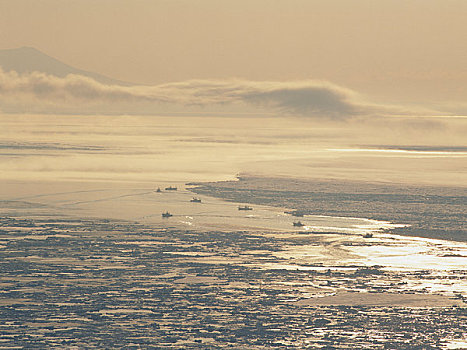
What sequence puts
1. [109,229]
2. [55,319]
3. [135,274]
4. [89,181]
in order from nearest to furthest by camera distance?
[55,319]
[135,274]
[109,229]
[89,181]

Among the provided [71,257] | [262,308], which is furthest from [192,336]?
[71,257]

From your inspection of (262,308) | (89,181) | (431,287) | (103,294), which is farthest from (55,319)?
(89,181)

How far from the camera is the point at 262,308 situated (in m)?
44.8

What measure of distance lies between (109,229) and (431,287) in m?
31.5

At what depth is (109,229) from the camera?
245 feet

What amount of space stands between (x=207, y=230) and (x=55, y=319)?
111 ft

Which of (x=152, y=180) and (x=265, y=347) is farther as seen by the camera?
(x=152, y=180)

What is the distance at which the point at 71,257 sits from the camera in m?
58.8

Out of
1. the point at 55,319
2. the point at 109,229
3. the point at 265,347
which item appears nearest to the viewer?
the point at 265,347

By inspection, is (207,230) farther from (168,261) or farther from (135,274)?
(135,274)

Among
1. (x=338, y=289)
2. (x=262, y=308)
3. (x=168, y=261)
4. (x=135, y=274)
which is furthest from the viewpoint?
(x=168, y=261)

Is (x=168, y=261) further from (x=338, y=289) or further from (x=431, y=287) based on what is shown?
(x=431, y=287)

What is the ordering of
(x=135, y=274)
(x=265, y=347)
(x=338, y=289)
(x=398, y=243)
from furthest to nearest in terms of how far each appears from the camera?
(x=398, y=243)
(x=135, y=274)
(x=338, y=289)
(x=265, y=347)

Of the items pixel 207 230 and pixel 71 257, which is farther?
pixel 207 230
